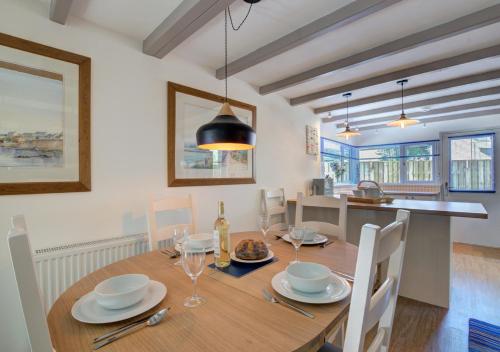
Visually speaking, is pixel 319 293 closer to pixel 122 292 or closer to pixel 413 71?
pixel 122 292

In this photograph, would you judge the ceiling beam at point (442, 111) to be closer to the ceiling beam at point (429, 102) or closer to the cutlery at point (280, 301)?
the ceiling beam at point (429, 102)

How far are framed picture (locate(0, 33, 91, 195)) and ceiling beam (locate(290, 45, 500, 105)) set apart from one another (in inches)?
102

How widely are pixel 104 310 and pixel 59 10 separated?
1.74 m

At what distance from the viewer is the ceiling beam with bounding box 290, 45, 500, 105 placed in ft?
6.82

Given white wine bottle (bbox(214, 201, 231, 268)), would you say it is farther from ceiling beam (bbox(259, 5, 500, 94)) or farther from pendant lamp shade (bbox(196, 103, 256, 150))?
ceiling beam (bbox(259, 5, 500, 94))

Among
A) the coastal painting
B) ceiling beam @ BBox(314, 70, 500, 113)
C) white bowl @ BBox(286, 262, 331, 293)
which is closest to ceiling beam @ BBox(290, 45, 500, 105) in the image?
ceiling beam @ BBox(314, 70, 500, 113)

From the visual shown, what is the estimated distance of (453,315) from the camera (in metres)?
2.07

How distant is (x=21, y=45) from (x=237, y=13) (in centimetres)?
135

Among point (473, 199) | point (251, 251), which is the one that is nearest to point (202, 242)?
point (251, 251)

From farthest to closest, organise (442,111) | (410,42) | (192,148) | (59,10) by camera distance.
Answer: (442,111) < (192,148) < (410,42) < (59,10)

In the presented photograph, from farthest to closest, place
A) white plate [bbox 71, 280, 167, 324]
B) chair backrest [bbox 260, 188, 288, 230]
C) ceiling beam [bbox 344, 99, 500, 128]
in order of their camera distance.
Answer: ceiling beam [bbox 344, 99, 500, 128] → chair backrest [bbox 260, 188, 288, 230] → white plate [bbox 71, 280, 167, 324]

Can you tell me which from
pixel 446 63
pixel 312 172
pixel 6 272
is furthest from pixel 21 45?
pixel 312 172

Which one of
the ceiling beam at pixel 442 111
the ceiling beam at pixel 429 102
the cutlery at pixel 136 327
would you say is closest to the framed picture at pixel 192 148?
the cutlery at pixel 136 327

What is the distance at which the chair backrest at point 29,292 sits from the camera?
48 cm
